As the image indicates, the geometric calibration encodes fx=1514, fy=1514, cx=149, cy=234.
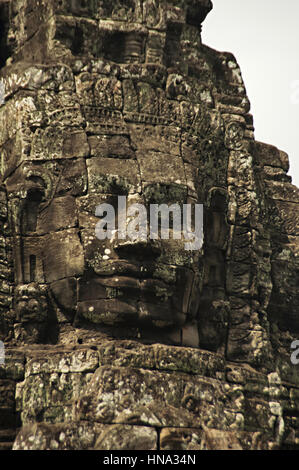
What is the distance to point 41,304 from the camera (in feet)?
63.8

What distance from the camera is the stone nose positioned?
1927cm

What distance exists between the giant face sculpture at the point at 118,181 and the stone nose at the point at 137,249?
1cm

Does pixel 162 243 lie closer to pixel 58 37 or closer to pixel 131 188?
pixel 131 188

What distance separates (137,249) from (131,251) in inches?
3.2

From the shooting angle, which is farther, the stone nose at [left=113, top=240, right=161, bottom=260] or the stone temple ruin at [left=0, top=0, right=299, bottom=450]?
the stone nose at [left=113, top=240, right=161, bottom=260]

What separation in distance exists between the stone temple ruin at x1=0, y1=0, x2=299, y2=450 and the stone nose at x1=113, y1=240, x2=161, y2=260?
20 mm

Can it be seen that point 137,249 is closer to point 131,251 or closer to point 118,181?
point 131,251

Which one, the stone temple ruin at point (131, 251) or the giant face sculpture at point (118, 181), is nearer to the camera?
the stone temple ruin at point (131, 251)

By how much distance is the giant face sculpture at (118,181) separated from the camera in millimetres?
19297

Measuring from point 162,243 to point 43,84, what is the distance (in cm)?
266

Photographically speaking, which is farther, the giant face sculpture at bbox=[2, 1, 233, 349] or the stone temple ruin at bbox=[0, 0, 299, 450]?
the giant face sculpture at bbox=[2, 1, 233, 349]

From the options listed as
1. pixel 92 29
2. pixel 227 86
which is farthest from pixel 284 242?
pixel 92 29

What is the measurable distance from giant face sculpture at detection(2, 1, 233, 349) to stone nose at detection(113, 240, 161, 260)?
1cm

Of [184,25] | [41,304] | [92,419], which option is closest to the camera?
[92,419]
